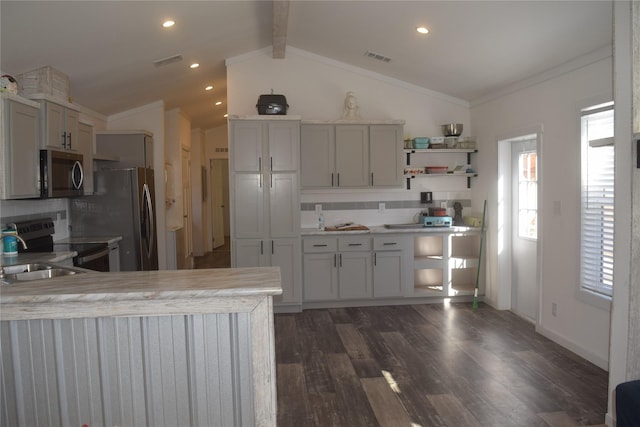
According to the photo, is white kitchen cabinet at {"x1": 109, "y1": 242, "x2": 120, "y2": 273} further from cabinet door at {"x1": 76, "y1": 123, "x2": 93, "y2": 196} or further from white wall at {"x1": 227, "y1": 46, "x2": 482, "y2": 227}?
white wall at {"x1": 227, "y1": 46, "x2": 482, "y2": 227}

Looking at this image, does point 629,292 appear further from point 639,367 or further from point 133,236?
point 133,236

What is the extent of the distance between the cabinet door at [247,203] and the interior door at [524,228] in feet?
9.31

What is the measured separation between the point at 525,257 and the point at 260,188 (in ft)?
9.82

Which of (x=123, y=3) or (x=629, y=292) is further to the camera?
(x=123, y=3)

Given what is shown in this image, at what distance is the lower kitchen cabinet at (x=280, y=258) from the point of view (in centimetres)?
513

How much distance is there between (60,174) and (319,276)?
2.81 meters

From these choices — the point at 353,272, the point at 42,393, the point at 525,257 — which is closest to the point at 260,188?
the point at 353,272

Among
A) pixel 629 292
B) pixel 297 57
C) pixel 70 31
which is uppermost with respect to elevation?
pixel 297 57

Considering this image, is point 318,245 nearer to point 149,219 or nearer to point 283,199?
point 283,199

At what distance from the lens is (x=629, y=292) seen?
2.43 m

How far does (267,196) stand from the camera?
5133 mm

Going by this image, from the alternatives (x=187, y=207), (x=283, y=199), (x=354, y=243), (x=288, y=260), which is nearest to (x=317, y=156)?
(x=283, y=199)

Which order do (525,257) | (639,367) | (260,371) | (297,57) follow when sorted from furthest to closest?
(297,57), (525,257), (639,367), (260,371)

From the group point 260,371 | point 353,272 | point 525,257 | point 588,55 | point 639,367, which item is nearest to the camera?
point 260,371
